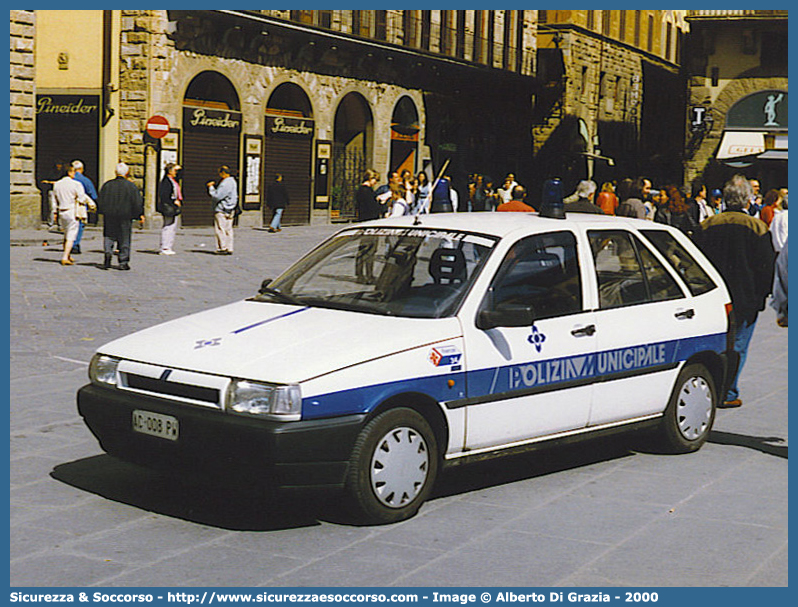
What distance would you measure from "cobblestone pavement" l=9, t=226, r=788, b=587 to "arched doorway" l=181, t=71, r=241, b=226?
72.0 ft

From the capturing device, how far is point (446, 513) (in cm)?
610

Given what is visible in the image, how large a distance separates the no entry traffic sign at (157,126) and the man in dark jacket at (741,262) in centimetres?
2106

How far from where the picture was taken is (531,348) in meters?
6.46

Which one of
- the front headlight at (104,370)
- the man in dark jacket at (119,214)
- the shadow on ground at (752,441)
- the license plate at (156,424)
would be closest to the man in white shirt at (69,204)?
the man in dark jacket at (119,214)

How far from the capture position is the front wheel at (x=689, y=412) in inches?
294

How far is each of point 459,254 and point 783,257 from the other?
75.2 inches

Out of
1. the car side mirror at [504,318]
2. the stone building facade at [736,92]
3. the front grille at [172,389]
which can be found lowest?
the front grille at [172,389]

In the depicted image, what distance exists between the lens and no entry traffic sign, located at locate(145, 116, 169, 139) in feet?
94.1

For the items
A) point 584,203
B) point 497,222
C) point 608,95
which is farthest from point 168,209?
point 608,95

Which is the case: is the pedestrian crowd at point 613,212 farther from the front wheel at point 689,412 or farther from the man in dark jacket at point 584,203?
the front wheel at point 689,412

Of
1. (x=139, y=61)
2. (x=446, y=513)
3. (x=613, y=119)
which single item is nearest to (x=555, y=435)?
(x=446, y=513)

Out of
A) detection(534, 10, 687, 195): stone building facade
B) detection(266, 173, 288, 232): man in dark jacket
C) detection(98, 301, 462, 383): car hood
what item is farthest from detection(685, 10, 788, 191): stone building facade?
detection(98, 301, 462, 383): car hood

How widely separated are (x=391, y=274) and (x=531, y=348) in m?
0.80

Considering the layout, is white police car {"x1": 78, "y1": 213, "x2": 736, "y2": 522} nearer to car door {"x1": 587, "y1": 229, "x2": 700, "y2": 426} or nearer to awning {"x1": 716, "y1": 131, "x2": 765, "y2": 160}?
car door {"x1": 587, "y1": 229, "x2": 700, "y2": 426}
